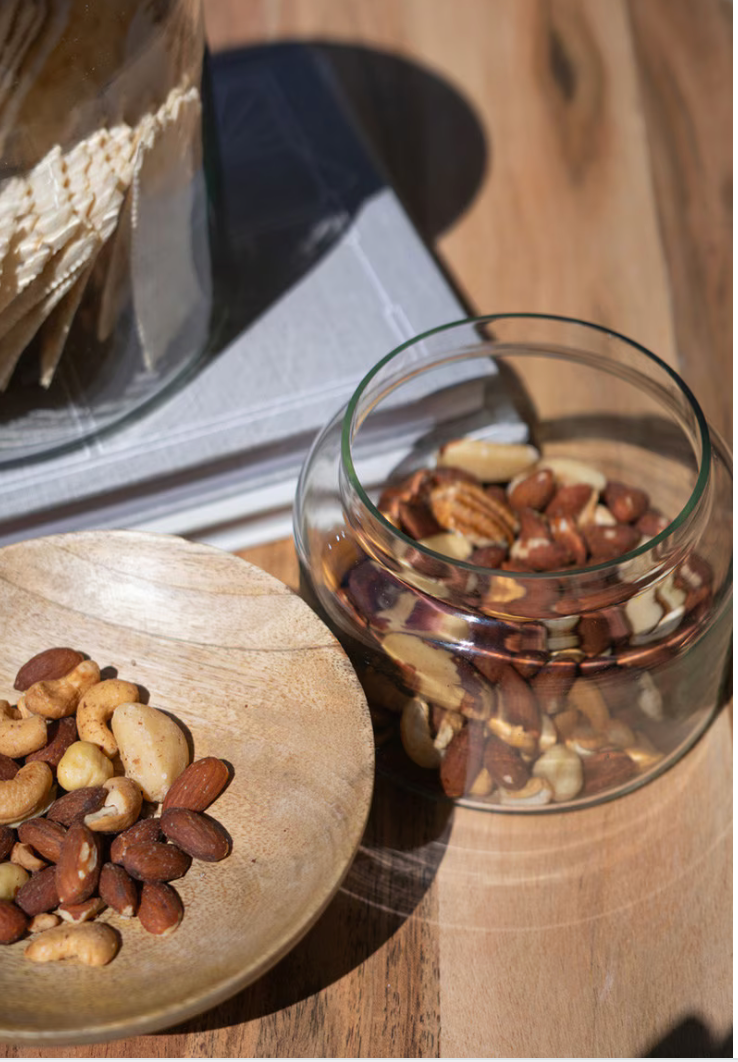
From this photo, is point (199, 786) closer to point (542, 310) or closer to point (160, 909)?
point (160, 909)

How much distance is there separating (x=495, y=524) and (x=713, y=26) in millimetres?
394

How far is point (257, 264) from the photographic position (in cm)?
54

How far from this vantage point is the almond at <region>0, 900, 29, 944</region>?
0.33 m

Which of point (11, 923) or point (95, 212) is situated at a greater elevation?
point (95, 212)

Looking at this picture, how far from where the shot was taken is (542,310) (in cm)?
57

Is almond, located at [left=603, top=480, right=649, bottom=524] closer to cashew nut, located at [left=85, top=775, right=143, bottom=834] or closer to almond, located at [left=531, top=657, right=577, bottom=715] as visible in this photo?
almond, located at [left=531, top=657, right=577, bottom=715]

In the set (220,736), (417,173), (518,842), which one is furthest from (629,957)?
(417,173)

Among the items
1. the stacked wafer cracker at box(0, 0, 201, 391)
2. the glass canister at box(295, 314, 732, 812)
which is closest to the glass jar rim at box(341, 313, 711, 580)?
the glass canister at box(295, 314, 732, 812)

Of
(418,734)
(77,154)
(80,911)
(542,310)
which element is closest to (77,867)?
(80,911)

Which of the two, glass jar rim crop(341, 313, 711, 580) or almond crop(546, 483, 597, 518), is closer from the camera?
glass jar rim crop(341, 313, 711, 580)

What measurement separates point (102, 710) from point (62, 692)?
0.02 m

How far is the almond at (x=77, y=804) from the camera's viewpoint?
35 cm

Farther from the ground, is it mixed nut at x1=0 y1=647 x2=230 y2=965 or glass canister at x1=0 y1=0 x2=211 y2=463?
glass canister at x1=0 y1=0 x2=211 y2=463

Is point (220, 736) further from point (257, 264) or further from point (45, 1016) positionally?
point (257, 264)
